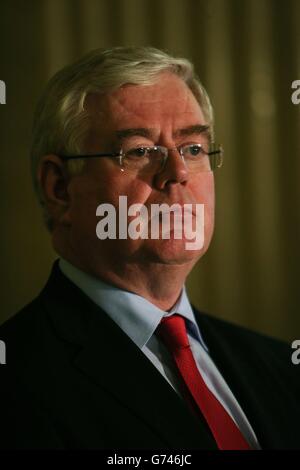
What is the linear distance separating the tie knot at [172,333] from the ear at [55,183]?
0.33 meters

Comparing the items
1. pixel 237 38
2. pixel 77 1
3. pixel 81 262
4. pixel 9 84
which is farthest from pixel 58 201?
pixel 237 38

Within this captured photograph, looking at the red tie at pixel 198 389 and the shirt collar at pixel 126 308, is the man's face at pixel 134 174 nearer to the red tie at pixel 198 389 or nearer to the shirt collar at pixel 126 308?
the shirt collar at pixel 126 308

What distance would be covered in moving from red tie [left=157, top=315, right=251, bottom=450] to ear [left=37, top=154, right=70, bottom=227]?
0.34 m

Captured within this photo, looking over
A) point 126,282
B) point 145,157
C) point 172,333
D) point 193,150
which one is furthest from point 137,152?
point 172,333

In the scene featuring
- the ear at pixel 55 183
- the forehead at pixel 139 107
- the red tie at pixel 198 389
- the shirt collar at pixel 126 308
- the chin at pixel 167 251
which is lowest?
the red tie at pixel 198 389

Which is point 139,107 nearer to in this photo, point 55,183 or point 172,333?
point 55,183

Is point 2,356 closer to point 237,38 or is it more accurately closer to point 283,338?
point 283,338

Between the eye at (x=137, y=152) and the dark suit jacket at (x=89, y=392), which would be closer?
the dark suit jacket at (x=89, y=392)

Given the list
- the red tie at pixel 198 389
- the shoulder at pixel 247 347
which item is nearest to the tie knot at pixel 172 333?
the red tie at pixel 198 389

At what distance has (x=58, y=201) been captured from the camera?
4.09 ft

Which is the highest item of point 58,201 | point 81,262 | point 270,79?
point 270,79

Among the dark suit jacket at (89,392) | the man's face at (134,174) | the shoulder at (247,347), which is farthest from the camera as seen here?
the shoulder at (247,347)

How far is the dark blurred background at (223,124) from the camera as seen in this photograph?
1.33m
